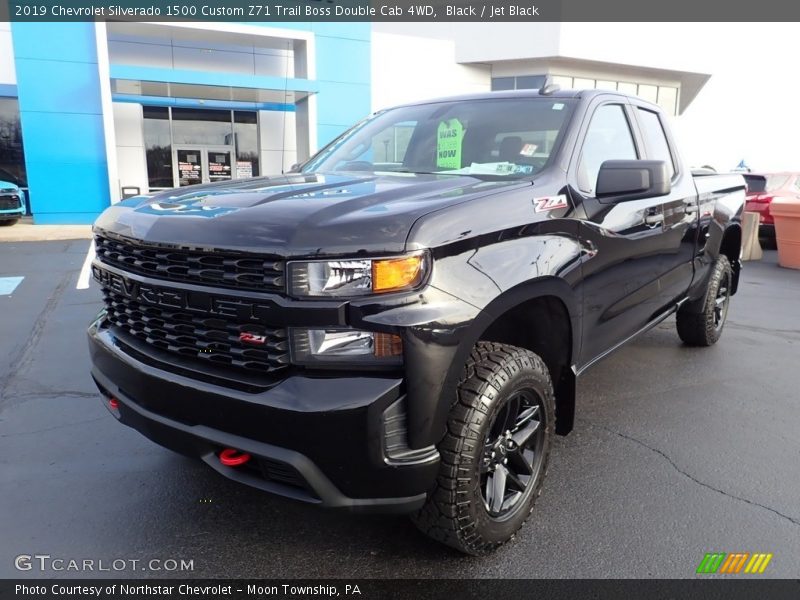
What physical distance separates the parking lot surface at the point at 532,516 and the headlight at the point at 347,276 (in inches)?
29.5

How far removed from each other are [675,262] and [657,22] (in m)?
25.0

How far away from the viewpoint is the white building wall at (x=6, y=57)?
1629cm

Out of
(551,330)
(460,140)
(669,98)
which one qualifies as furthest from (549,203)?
(669,98)

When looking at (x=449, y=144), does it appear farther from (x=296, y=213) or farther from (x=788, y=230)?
(x=788, y=230)

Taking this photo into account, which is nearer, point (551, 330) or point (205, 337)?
point (205, 337)

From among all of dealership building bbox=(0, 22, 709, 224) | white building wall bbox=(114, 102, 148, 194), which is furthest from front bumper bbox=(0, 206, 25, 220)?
white building wall bbox=(114, 102, 148, 194)

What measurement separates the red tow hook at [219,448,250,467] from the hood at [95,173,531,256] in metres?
0.72

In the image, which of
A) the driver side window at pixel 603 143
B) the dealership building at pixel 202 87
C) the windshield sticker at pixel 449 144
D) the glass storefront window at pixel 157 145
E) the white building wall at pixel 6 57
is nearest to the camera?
the driver side window at pixel 603 143

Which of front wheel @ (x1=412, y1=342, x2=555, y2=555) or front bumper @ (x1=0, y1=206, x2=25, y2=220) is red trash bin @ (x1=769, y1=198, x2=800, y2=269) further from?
front bumper @ (x1=0, y1=206, x2=25, y2=220)

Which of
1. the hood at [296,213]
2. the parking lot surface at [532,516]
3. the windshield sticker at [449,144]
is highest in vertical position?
the windshield sticker at [449,144]

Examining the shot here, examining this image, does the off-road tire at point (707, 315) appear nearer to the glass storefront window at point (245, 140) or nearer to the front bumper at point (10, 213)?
the front bumper at point (10, 213)

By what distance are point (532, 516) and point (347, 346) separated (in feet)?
4.59

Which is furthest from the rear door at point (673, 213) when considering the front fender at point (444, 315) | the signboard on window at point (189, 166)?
the signboard on window at point (189, 166)

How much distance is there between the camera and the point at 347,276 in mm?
1998
